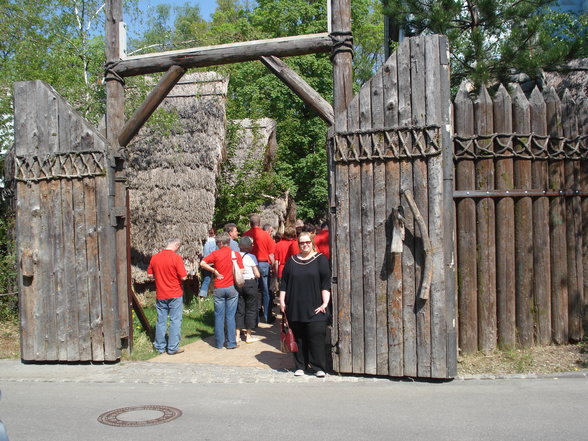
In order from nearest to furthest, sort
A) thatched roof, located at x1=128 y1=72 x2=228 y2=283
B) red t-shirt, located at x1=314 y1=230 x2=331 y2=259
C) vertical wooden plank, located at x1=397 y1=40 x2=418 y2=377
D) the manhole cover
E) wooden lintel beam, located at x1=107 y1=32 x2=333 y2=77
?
the manhole cover < vertical wooden plank, located at x1=397 y1=40 x2=418 y2=377 < wooden lintel beam, located at x1=107 y1=32 x2=333 y2=77 < red t-shirt, located at x1=314 y1=230 x2=331 y2=259 < thatched roof, located at x1=128 y1=72 x2=228 y2=283

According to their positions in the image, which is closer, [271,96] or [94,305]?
[94,305]

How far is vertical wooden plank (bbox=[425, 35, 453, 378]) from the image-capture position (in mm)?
6844

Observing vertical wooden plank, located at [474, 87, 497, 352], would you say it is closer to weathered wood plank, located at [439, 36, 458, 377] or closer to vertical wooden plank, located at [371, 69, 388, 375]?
weathered wood plank, located at [439, 36, 458, 377]

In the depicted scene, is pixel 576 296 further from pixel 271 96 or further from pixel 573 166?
pixel 271 96

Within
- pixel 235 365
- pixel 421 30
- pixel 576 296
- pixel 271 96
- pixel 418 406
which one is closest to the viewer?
pixel 418 406

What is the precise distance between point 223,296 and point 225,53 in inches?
140

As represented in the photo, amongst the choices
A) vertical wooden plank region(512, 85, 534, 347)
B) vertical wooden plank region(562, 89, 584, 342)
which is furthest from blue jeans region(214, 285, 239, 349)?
vertical wooden plank region(562, 89, 584, 342)

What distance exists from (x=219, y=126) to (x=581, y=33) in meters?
8.67

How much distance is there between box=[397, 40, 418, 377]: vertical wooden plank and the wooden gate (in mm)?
3957

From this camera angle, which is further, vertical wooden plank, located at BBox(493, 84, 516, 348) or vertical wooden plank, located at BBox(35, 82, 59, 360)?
vertical wooden plank, located at BBox(35, 82, 59, 360)

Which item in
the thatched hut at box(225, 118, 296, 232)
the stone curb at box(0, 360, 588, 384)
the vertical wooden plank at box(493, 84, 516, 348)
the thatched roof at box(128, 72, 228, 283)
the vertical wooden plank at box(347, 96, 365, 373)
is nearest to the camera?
the stone curb at box(0, 360, 588, 384)

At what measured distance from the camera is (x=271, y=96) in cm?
2694

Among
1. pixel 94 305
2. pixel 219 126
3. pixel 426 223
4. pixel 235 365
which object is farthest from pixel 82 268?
pixel 219 126

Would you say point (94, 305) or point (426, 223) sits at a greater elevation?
point (426, 223)
